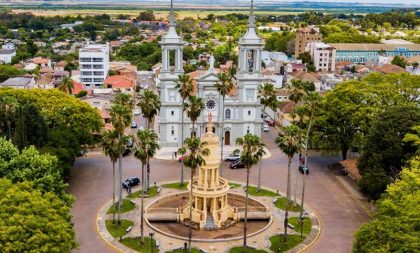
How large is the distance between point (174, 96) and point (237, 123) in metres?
11.6

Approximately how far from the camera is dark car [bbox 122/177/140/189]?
225 ft

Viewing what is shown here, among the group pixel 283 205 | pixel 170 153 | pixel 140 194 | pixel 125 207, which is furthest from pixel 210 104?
pixel 125 207

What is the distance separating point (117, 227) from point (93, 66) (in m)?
94.0

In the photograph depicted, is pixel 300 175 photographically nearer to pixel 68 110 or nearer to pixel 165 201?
pixel 165 201

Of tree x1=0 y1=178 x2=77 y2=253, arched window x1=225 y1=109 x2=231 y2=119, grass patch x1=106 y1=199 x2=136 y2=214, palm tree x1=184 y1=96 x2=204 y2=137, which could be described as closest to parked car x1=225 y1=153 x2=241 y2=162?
arched window x1=225 y1=109 x2=231 y2=119

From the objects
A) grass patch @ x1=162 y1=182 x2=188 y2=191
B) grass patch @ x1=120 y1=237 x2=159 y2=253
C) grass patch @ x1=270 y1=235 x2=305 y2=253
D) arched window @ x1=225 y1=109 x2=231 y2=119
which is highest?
arched window @ x1=225 y1=109 x2=231 y2=119

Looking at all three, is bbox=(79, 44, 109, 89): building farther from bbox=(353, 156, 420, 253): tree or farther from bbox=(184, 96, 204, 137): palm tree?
bbox=(353, 156, 420, 253): tree

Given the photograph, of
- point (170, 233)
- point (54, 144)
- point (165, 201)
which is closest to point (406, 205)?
point (170, 233)

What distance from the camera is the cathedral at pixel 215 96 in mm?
83938

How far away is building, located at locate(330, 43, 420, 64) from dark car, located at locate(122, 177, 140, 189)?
138 meters

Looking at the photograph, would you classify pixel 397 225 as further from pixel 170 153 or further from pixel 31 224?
pixel 170 153

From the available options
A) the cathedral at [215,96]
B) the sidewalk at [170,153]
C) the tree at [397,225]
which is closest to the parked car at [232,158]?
the sidewalk at [170,153]

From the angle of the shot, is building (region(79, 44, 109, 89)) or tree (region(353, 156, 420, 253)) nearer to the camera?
tree (region(353, 156, 420, 253))

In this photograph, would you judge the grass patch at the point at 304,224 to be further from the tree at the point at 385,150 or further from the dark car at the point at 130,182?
the dark car at the point at 130,182
